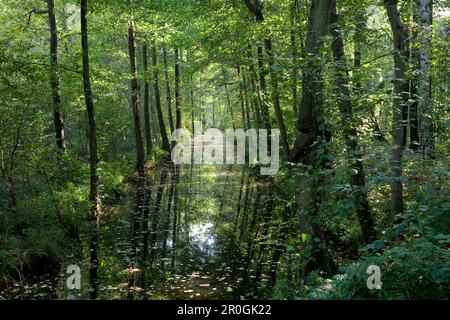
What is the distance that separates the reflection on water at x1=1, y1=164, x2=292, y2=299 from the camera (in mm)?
7334

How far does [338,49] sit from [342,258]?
4128 mm

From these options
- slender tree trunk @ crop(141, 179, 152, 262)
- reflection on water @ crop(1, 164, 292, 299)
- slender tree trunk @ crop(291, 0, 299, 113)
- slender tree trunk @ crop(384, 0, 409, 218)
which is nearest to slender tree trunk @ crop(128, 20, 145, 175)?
slender tree trunk @ crop(141, 179, 152, 262)

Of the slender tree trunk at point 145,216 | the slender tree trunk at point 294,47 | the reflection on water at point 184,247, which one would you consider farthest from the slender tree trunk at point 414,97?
the slender tree trunk at point 145,216

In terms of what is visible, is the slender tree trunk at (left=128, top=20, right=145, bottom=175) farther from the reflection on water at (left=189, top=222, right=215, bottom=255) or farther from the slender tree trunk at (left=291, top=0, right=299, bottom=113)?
the reflection on water at (left=189, top=222, right=215, bottom=255)

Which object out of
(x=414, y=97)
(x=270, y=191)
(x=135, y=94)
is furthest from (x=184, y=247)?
(x=135, y=94)

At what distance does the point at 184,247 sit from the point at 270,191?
698cm

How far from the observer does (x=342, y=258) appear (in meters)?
8.27

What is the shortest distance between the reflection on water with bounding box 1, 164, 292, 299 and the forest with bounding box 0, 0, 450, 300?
47 millimetres

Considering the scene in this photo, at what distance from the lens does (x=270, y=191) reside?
16.1 metres

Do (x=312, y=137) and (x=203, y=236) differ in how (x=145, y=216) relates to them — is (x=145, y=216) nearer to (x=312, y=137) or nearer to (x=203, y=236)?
(x=203, y=236)

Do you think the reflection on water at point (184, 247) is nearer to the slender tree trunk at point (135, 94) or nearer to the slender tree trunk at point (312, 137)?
the slender tree trunk at point (312, 137)

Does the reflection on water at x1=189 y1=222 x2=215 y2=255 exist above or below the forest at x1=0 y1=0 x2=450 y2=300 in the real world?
below
